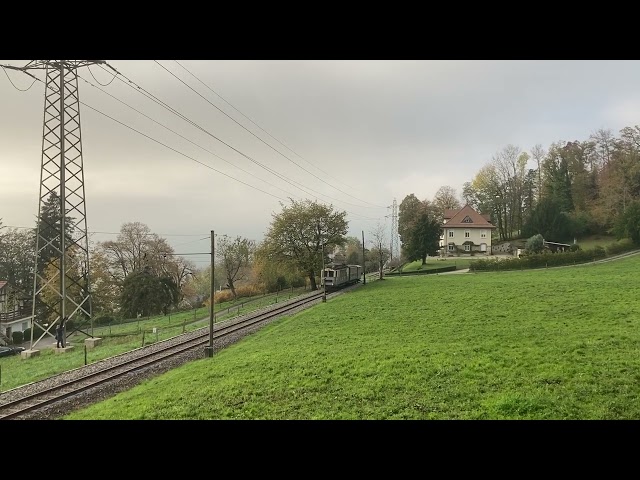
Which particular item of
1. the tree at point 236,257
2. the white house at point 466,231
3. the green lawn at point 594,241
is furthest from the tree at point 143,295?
the green lawn at point 594,241

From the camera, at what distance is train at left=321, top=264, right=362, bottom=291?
19266 mm

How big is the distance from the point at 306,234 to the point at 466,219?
10.9m

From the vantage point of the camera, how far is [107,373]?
710 centimetres

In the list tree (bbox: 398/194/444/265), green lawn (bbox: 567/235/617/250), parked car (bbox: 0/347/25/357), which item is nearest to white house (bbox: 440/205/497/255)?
tree (bbox: 398/194/444/265)

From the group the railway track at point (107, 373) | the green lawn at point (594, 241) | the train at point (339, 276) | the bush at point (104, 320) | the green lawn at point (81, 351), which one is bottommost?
the bush at point (104, 320)

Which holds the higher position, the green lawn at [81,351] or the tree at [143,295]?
the tree at [143,295]

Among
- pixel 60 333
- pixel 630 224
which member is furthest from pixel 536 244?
pixel 60 333

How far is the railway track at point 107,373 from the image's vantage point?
547cm

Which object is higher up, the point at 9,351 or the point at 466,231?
the point at 466,231

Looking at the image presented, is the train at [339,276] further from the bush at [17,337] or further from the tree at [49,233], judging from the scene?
the bush at [17,337]

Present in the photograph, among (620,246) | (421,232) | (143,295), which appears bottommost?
(143,295)

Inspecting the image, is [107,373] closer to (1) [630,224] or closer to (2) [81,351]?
(2) [81,351]

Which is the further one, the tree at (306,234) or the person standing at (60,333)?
the tree at (306,234)
